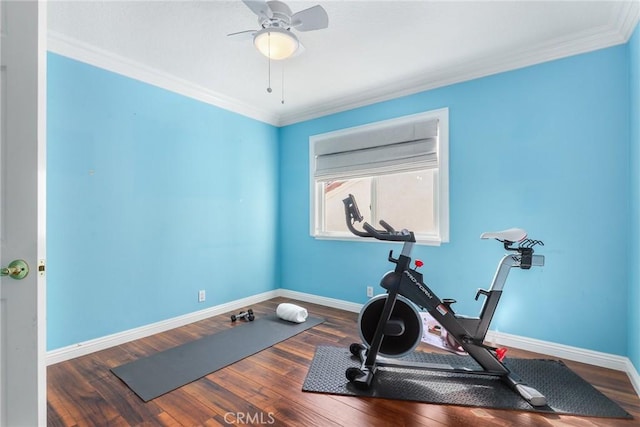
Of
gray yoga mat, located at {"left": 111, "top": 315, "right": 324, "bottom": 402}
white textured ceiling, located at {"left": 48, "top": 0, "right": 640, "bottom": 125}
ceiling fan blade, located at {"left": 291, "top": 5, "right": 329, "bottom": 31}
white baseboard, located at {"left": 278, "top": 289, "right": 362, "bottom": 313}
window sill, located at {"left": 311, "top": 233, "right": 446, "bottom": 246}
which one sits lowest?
gray yoga mat, located at {"left": 111, "top": 315, "right": 324, "bottom": 402}

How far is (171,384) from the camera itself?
1960 millimetres

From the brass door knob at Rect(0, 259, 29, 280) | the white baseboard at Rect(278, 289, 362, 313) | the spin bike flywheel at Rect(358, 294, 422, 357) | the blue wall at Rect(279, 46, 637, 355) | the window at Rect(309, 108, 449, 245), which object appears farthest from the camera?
the white baseboard at Rect(278, 289, 362, 313)

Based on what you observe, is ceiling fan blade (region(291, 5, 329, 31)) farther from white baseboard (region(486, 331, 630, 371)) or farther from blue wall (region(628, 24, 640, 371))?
white baseboard (region(486, 331, 630, 371))

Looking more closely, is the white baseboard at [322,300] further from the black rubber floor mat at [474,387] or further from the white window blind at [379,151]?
the white window blind at [379,151]

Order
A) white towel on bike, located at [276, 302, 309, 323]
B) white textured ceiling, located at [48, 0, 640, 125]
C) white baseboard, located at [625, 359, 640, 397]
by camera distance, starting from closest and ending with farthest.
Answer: white baseboard, located at [625, 359, 640, 397] < white textured ceiling, located at [48, 0, 640, 125] < white towel on bike, located at [276, 302, 309, 323]

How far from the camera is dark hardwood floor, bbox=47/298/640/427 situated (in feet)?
5.30

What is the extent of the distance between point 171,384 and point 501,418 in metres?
2.07

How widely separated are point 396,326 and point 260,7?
229cm

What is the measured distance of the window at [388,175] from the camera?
9.82ft

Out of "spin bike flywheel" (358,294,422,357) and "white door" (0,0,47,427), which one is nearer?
"white door" (0,0,47,427)

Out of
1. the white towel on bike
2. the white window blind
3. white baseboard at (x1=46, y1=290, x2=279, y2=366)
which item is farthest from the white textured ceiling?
the white towel on bike

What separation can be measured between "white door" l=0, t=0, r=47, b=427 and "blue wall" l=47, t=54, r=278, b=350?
152cm

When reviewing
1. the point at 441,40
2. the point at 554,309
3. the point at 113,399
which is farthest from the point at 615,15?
the point at 113,399

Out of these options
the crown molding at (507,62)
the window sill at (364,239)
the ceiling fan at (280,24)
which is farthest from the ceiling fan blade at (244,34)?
the window sill at (364,239)
